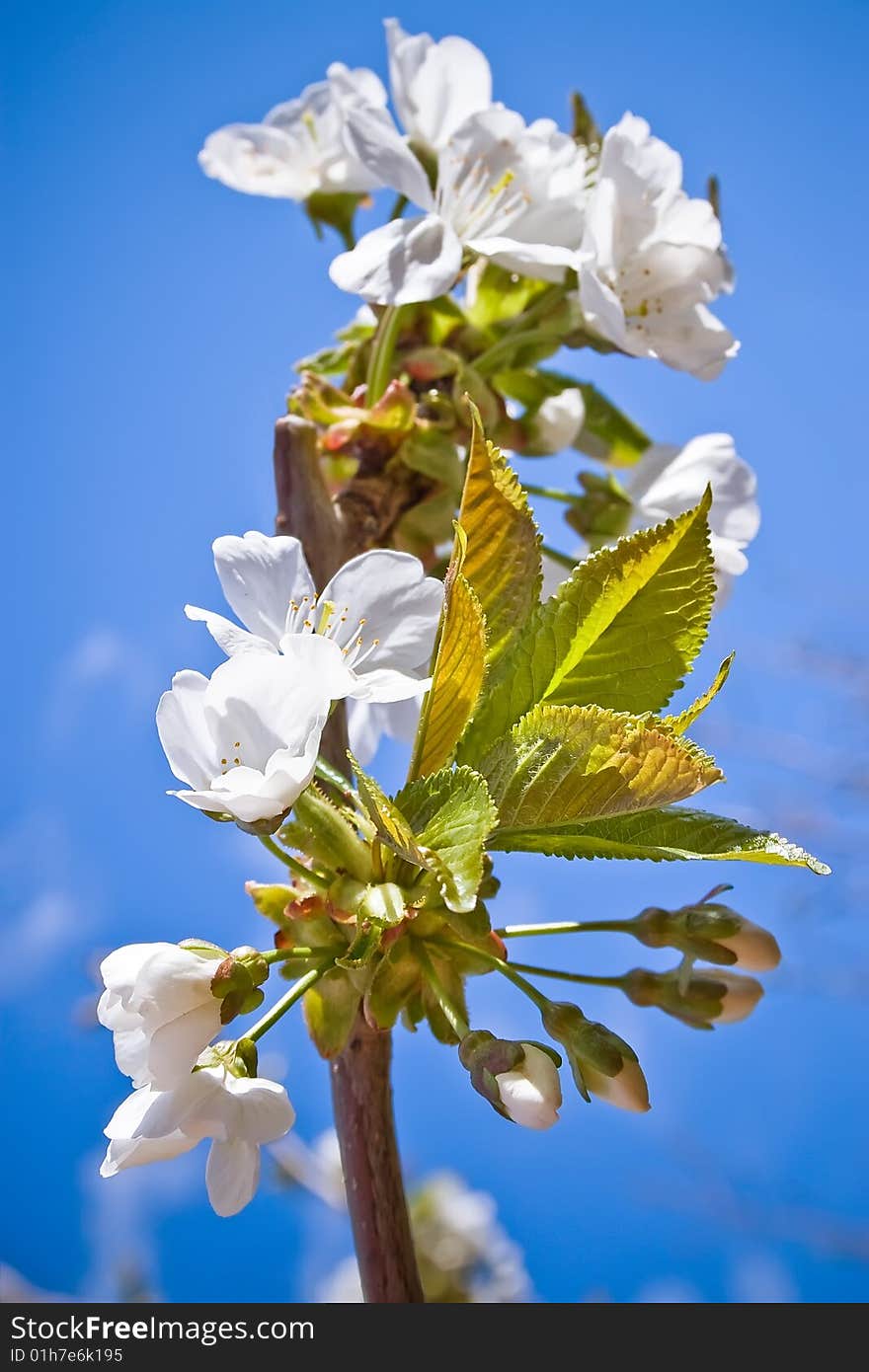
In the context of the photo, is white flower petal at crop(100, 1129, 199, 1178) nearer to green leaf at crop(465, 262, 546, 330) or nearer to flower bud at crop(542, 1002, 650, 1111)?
flower bud at crop(542, 1002, 650, 1111)

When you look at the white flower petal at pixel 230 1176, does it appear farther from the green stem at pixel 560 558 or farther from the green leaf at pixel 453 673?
the green stem at pixel 560 558

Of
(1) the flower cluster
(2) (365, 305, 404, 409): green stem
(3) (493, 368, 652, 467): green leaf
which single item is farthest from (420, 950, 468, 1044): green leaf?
(3) (493, 368, 652, 467): green leaf

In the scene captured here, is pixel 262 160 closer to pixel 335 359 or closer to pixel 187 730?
pixel 335 359

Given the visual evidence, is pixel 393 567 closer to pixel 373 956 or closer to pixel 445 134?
pixel 373 956

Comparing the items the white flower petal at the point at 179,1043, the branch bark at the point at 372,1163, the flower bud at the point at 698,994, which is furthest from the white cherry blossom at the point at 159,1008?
the flower bud at the point at 698,994

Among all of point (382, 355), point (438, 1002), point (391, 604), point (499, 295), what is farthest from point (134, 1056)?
point (499, 295)

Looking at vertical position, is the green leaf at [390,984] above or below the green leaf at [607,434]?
below
